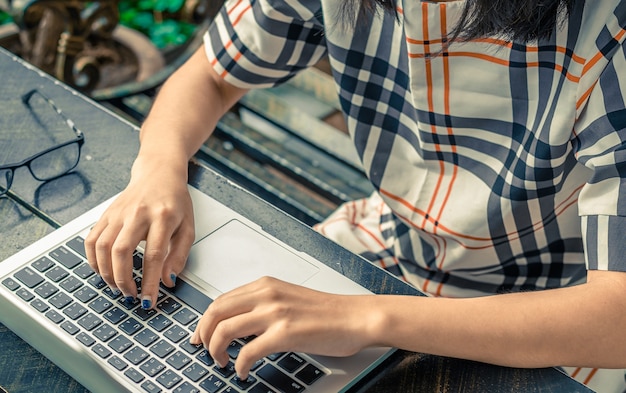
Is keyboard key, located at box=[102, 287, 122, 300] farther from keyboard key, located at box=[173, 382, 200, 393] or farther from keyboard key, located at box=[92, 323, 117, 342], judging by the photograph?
keyboard key, located at box=[173, 382, 200, 393]

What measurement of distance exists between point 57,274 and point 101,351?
5.2 inches

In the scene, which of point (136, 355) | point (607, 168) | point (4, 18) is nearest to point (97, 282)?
point (136, 355)

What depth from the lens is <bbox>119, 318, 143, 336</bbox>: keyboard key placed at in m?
0.84

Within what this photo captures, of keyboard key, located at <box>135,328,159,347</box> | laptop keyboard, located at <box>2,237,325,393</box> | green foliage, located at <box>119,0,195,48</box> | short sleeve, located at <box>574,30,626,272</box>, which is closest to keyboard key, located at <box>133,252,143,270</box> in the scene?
laptop keyboard, located at <box>2,237,325,393</box>

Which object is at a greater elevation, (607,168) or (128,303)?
(607,168)

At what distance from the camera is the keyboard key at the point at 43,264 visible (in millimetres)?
906

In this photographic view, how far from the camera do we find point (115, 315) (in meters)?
0.86

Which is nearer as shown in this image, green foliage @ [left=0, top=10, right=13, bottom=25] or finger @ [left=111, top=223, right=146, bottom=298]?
finger @ [left=111, top=223, right=146, bottom=298]

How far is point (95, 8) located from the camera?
1.98m

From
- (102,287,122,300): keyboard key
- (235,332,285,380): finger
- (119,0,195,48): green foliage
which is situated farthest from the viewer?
(119,0,195,48): green foliage

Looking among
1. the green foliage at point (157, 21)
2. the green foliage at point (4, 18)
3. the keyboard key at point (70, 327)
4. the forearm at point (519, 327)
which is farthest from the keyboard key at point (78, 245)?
the green foliage at point (4, 18)

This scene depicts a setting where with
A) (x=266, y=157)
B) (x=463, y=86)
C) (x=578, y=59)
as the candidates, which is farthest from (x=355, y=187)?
(x=578, y=59)

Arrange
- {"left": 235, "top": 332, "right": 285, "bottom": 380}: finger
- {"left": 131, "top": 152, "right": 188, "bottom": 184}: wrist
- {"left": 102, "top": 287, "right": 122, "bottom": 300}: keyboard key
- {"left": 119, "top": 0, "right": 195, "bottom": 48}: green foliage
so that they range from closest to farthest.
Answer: {"left": 235, "top": 332, "right": 285, "bottom": 380}: finger
{"left": 102, "top": 287, "right": 122, "bottom": 300}: keyboard key
{"left": 131, "top": 152, "right": 188, "bottom": 184}: wrist
{"left": 119, "top": 0, "right": 195, "bottom": 48}: green foliage

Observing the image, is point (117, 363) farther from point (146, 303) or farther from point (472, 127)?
point (472, 127)
